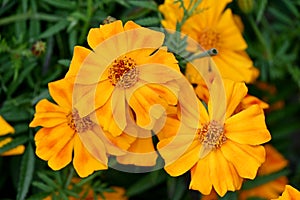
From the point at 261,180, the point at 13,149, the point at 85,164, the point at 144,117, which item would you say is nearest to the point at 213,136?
the point at 144,117

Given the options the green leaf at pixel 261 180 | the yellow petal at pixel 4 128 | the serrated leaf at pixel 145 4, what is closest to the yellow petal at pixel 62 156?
the yellow petal at pixel 4 128

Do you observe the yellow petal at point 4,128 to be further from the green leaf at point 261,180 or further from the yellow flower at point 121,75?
the green leaf at point 261,180

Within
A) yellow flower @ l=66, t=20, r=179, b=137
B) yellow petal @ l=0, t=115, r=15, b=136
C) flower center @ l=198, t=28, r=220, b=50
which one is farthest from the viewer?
flower center @ l=198, t=28, r=220, b=50

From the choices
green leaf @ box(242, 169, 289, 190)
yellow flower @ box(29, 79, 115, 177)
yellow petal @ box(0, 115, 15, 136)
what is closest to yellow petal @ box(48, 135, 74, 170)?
yellow flower @ box(29, 79, 115, 177)

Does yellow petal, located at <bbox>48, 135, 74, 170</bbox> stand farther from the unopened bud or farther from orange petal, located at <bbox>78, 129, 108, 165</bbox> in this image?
the unopened bud

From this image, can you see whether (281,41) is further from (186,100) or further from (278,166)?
(186,100)

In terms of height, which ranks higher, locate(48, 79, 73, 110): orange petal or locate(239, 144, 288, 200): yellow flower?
locate(48, 79, 73, 110): orange petal

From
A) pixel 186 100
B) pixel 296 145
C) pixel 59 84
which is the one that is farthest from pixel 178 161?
pixel 296 145

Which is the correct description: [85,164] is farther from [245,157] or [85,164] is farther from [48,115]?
[245,157]
